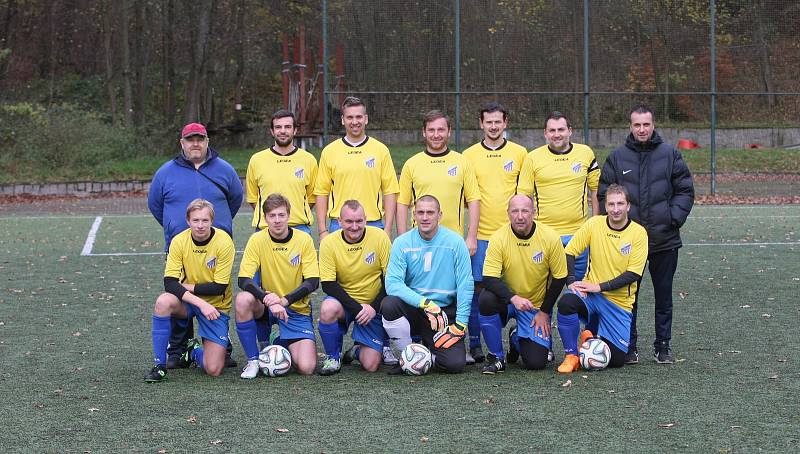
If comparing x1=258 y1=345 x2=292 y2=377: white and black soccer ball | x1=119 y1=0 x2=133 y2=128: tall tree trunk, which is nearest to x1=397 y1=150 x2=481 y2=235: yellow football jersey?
x1=258 y1=345 x2=292 y2=377: white and black soccer ball

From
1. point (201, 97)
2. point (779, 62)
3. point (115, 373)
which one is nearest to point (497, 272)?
point (115, 373)

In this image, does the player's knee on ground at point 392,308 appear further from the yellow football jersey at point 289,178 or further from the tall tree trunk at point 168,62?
the tall tree trunk at point 168,62

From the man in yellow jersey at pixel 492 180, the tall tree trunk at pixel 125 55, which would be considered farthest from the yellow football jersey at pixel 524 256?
the tall tree trunk at pixel 125 55

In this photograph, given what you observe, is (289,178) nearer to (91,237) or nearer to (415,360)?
(415,360)

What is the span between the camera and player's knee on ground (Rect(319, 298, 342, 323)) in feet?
23.3

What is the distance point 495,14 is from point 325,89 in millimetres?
3679

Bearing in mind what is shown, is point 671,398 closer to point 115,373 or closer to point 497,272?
point 497,272

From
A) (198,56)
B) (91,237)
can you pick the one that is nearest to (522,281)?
(91,237)

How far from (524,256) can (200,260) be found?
2.10 meters

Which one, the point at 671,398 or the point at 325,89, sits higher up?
the point at 325,89

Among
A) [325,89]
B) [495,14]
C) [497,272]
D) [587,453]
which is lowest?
[587,453]

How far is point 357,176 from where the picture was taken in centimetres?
796

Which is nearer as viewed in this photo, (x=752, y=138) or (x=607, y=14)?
(x=607, y=14)

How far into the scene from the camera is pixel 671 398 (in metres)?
6.10
